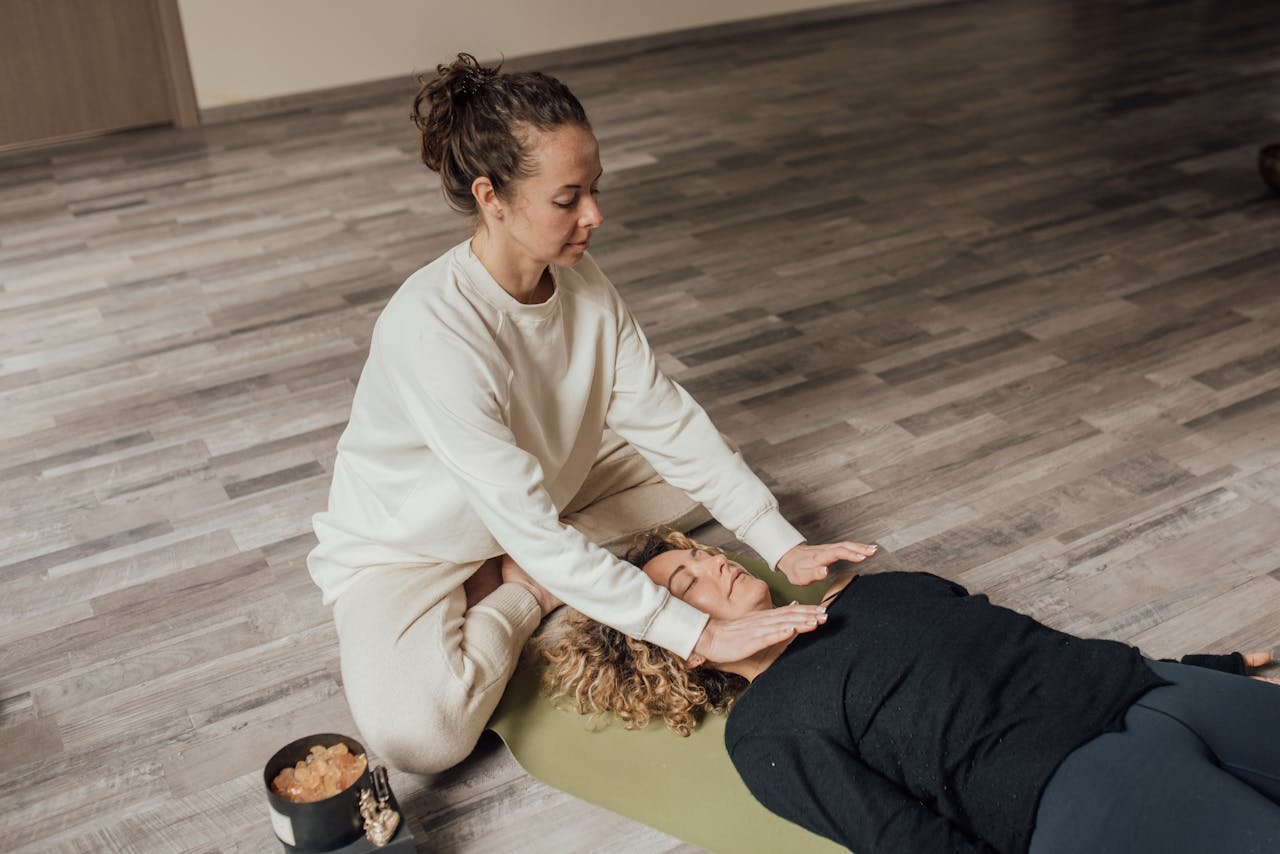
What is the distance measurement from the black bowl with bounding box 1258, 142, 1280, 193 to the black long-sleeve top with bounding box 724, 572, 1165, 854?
2.73 meters

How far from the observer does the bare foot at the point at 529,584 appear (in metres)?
2.09

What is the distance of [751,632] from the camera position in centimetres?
169

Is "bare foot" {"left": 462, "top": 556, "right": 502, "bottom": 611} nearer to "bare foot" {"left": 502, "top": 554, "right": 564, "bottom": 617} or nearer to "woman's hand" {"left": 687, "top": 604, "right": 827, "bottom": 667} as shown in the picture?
"bare foot" {"left": 502, "top": 554, "right": 564, "bottom": 617}

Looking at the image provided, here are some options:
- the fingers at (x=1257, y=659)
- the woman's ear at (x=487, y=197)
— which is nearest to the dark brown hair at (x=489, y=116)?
the woman's ear at (x=487, y=197)

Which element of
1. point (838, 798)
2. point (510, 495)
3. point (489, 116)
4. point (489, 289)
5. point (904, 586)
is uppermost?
point (489, 116)

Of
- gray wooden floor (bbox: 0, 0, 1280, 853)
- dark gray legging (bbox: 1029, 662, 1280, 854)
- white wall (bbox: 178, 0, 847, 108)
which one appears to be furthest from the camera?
white wall (bbox: 178, 0, 847, 108)

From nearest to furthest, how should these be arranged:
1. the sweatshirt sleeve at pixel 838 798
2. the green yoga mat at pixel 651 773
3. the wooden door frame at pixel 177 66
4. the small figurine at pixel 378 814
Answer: the sweatshirt sleeve at pixel 838 798
the small figurine at pixel 378 814
the green yoga mat at pixel 651 773
the wooden door frame at pixel 177 66

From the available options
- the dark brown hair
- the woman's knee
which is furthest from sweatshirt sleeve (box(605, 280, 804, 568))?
the woman's knee

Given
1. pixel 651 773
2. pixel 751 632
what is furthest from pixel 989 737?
pixel 651 773

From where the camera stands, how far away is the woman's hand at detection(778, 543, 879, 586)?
182cm

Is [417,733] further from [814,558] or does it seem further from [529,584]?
[814,558]

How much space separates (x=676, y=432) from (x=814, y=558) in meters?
0.33

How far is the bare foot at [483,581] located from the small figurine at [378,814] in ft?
1.46

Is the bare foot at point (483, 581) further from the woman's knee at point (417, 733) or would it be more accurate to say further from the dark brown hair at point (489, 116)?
the dark brown hair at point (489, 116)
